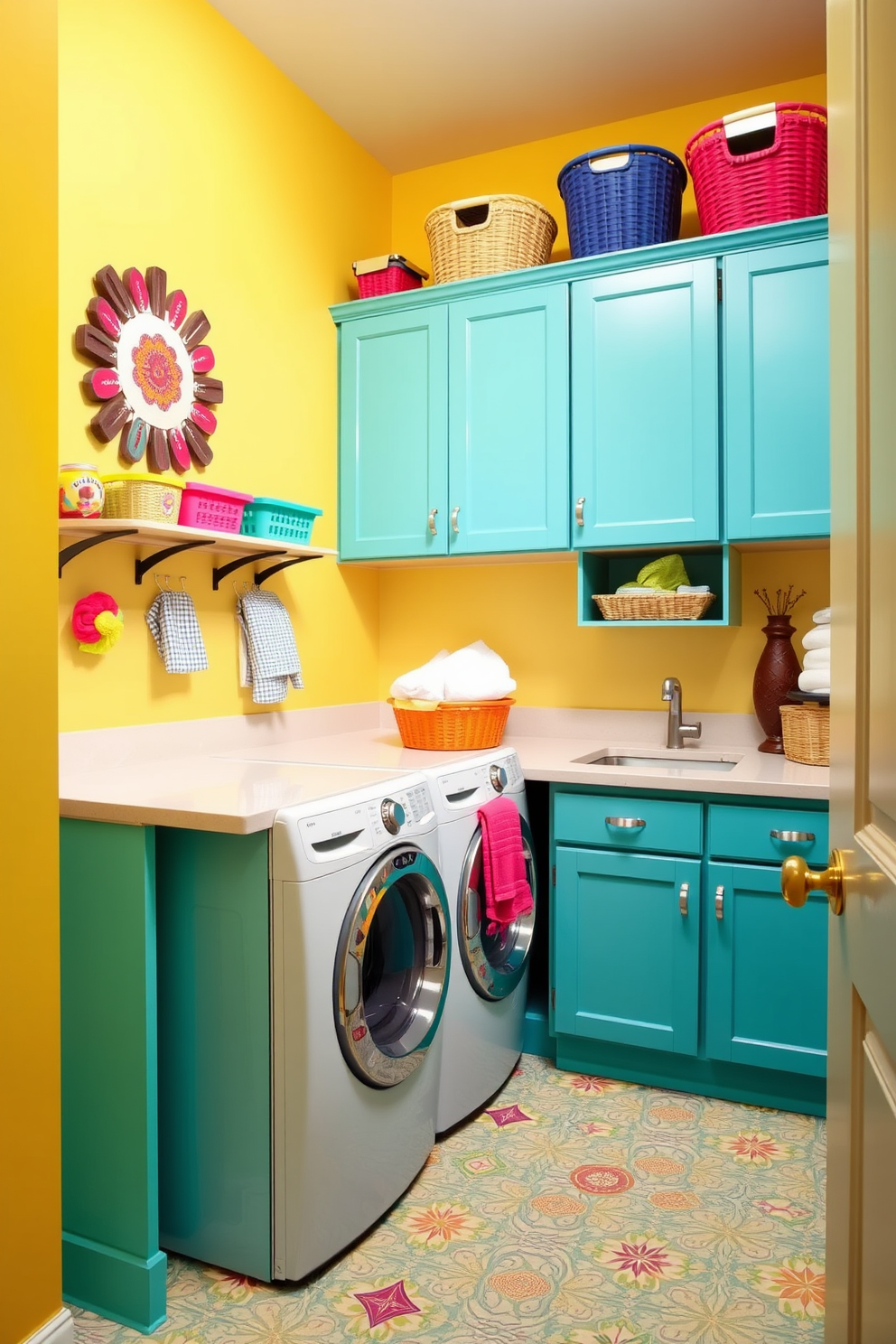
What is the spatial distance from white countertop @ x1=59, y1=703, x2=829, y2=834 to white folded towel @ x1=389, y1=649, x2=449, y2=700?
0.54 ft

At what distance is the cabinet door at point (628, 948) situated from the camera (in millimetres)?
2488

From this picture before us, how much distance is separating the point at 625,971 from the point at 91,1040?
1399mm

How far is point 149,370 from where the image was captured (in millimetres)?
2357

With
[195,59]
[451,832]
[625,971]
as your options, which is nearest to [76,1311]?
[451,832]

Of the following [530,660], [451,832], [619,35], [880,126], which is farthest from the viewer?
[530,660]

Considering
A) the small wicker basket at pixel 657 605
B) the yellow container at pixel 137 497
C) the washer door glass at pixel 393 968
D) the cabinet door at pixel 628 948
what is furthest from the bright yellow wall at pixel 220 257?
the cabinet door at pixel 628 948

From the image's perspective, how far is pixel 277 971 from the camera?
174 centimetres

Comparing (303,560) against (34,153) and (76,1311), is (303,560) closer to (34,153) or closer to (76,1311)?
(34,153)

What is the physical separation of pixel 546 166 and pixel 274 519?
170cm

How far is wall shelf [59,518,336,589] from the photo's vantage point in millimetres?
2059

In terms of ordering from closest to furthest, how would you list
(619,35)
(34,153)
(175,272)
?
(34,153) → (175,272) → (619,35)

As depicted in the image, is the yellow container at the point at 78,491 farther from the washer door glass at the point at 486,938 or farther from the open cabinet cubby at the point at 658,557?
the open cabinet cubby at the point at 658,557

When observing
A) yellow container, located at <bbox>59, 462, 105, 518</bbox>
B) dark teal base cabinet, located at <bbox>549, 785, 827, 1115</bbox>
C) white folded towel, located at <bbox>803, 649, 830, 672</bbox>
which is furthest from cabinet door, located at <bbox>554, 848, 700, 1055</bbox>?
yellow container, located at <bbox>59, 462, 105, 518</bbox>

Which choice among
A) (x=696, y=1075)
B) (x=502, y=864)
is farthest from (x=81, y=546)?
(x=696, y=1075)
